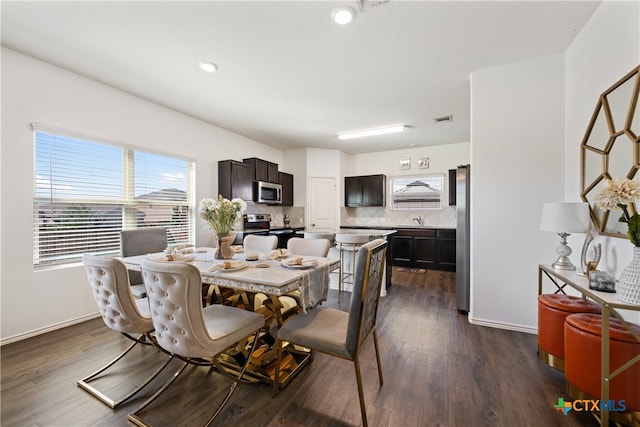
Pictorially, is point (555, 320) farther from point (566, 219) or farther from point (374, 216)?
point (374, 216)

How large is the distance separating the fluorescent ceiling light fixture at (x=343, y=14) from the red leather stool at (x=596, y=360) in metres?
2.57

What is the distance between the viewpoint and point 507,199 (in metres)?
2.58

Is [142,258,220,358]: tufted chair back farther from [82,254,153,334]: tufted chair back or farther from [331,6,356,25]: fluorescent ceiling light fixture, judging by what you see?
[331,6,356,25]: fluorescent ceiling light fixture

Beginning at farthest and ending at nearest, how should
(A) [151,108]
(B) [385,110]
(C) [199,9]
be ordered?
(B) [385,110] → (A) [151,108] → (C) [199,9]

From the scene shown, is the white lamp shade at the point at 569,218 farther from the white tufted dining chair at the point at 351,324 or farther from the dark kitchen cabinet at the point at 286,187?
the dark kitchen cabinet at the point at 286,187

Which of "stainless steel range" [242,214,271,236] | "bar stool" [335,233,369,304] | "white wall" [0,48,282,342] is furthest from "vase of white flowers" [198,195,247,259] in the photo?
"stainless steel range" [242,214,271,236]

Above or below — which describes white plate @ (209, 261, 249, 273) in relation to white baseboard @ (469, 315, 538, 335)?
above

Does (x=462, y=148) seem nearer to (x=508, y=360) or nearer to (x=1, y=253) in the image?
(x=508, y=360)

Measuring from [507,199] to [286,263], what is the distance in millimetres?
2359

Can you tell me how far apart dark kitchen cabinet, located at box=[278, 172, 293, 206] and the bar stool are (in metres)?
2.24

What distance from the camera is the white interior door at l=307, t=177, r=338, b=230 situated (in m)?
5.88

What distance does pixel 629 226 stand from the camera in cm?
132

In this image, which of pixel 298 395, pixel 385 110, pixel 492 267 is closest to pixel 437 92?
pixel 385 110

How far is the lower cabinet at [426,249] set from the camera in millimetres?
5145
